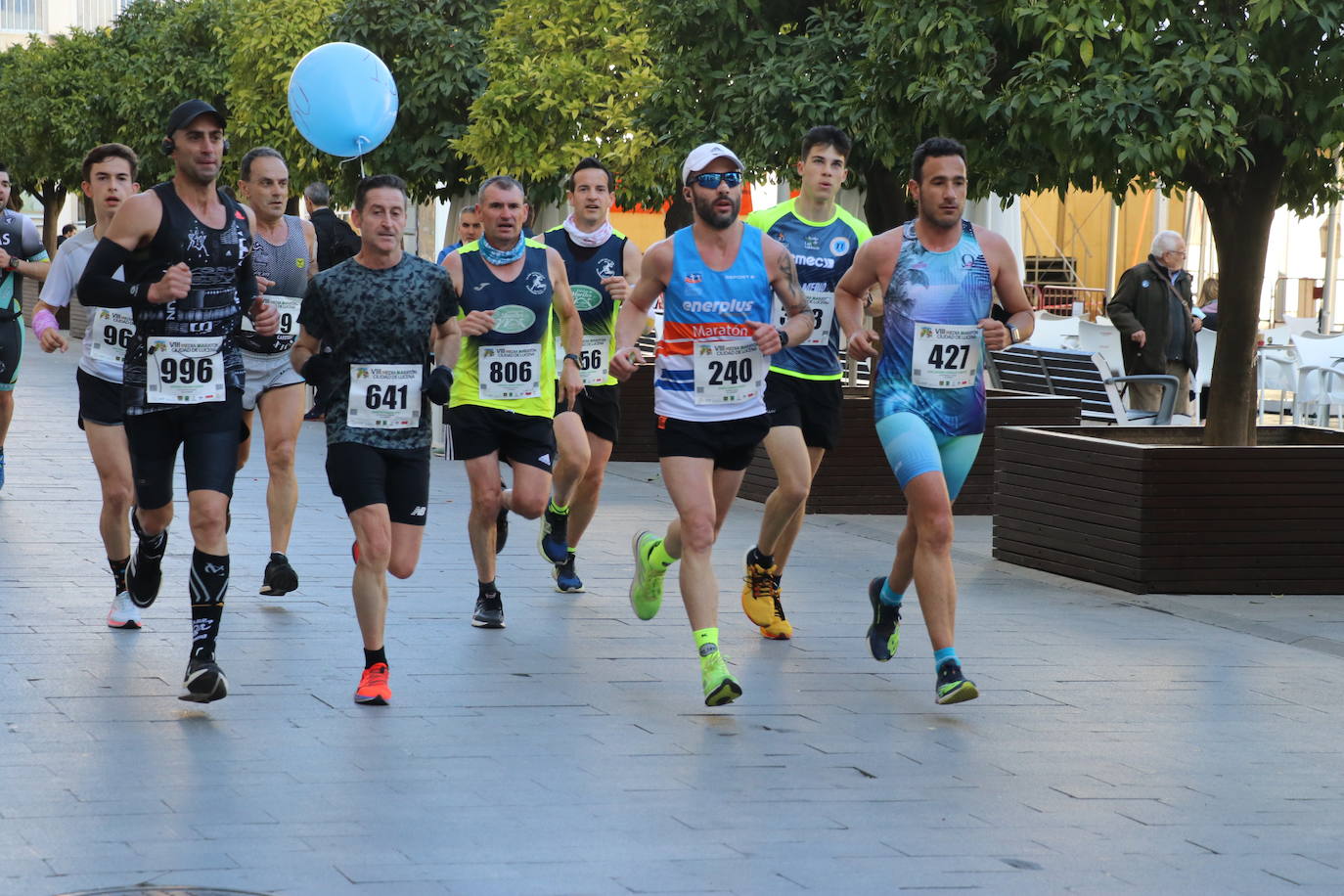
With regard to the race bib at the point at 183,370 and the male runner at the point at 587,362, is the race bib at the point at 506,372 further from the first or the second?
the race bib at the point at 183,370

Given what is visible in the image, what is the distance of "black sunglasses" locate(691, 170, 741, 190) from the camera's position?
7105mm

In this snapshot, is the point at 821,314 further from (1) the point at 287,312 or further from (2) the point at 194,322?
(2) the point at 194,322

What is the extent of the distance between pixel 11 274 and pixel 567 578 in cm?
433

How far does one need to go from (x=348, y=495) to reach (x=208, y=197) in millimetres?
1084

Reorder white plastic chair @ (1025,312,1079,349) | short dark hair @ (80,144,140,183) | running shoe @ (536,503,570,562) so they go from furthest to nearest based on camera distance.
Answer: white plastic chair @ (1025,312,1079,349) < running shoe @ (536,503,570,562) < short dark hair @ (80,144,140,183)

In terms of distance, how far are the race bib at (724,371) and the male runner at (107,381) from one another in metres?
Answer: 2.41

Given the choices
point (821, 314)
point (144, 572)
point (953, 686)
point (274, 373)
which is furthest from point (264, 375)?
point (953, 686)

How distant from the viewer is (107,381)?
8.43 meters

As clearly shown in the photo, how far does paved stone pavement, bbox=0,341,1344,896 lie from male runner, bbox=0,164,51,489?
2.06 m

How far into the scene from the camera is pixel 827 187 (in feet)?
27.3

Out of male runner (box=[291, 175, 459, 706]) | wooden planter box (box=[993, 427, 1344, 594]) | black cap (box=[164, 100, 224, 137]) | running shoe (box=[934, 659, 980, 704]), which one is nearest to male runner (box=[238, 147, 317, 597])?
male runner (box=[291, 175, 459, 706])

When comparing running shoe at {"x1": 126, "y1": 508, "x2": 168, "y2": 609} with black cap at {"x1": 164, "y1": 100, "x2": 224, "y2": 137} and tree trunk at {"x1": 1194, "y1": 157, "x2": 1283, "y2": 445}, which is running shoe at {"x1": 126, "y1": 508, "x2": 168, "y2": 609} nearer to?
black cap at {"x1": 164, "y1": 100, "x2": 224, "y2": 137}

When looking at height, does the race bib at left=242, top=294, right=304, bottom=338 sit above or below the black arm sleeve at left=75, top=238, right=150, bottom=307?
below

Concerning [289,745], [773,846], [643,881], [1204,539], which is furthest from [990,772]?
[1204,539]
